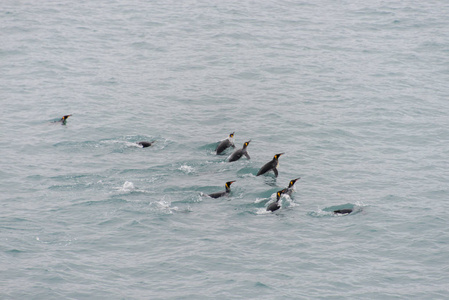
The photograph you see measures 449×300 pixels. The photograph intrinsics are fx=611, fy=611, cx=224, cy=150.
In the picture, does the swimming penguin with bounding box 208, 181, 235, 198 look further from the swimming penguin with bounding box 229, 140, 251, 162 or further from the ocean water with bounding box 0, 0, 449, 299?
the swimming penguin with bounding box 229, 140, 251, 162

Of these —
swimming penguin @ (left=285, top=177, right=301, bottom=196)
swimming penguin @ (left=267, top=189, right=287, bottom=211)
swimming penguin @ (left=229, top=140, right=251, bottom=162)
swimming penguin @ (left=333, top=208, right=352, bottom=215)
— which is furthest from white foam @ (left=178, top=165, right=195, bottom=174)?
swimming penguin @ (left=333, top=208, right=352, bottom=215)

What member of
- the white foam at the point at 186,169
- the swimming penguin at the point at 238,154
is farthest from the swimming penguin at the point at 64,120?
the swimming penguin at the point at 238,154

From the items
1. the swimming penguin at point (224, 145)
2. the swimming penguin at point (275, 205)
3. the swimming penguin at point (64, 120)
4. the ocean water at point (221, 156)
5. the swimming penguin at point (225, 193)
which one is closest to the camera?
the ocean water at point (221, 156)

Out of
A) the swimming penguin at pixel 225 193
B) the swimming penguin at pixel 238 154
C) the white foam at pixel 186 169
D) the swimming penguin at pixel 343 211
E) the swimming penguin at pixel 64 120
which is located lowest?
the swimming penguin at pixel 343 211

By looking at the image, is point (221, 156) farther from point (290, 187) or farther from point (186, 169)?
point (290, 187)

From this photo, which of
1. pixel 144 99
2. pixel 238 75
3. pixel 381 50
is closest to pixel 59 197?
pixel 144 99

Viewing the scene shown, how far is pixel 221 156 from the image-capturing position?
28062mm

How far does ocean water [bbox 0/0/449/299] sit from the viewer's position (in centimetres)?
1897

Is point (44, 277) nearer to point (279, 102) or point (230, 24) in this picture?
point (279, 102)

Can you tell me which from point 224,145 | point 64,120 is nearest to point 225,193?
point 224,145

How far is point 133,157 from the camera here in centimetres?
2711

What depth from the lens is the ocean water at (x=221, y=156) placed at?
62.2 ft

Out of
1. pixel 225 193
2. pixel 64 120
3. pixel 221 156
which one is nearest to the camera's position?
pixel 225 193

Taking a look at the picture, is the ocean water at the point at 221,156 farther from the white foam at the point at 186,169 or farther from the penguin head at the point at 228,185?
the penguin head at the point at 228,185
